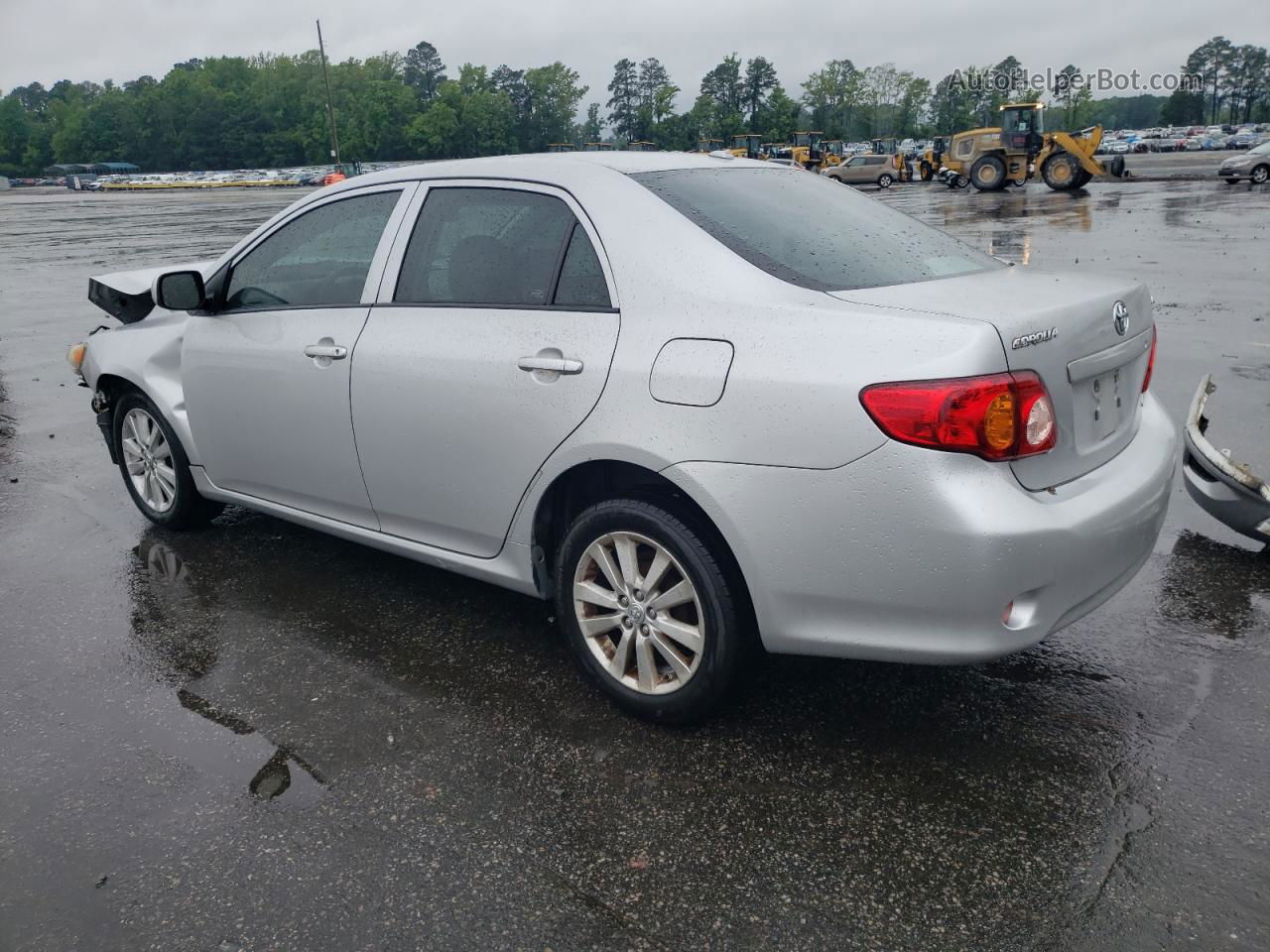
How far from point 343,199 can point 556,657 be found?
1.98 m

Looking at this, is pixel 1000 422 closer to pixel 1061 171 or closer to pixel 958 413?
pixel 958 413

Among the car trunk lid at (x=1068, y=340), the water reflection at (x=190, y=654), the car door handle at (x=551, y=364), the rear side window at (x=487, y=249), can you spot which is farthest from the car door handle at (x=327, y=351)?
the car trunk lid at (x=1068, y=340)

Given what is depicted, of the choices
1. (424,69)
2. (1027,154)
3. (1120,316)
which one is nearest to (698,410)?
(1120,316)

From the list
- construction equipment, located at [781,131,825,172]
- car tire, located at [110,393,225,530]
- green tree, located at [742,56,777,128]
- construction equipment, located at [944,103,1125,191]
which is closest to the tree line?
green tree, located at [742,56,777,128]

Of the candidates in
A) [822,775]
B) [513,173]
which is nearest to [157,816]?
[822,775]

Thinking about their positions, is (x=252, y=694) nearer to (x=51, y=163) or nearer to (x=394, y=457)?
(x=394, y=457)

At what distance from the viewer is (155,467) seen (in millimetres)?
5188

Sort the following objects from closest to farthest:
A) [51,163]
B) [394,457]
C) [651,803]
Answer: [651,803]
[394,457]
[51,163]

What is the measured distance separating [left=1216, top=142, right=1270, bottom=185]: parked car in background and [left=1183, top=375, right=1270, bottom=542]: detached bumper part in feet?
101

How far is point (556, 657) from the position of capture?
382cm

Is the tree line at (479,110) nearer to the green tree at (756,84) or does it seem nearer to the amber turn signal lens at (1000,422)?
the green tree at (756,84)

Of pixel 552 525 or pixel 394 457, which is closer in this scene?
pixel 552 525

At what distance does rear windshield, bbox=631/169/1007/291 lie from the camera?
3.16m

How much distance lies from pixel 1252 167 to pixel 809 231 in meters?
32.6
